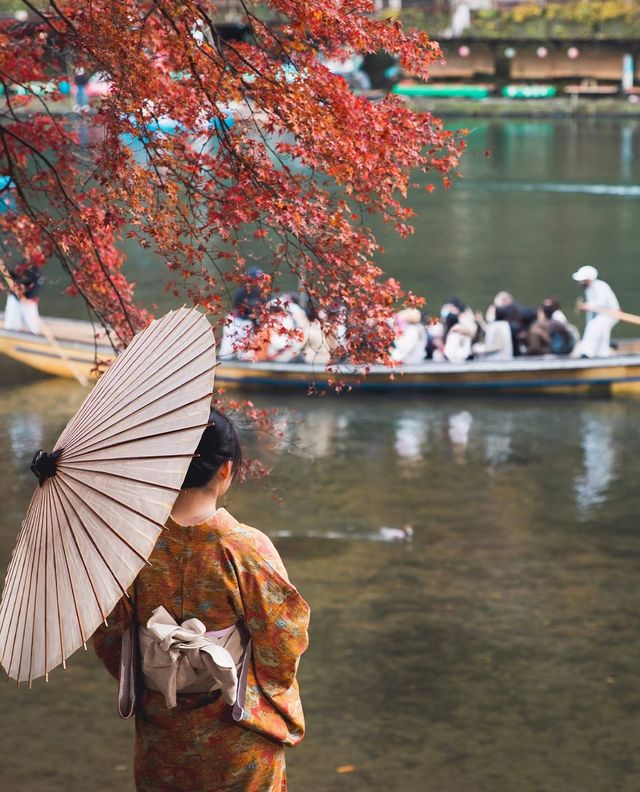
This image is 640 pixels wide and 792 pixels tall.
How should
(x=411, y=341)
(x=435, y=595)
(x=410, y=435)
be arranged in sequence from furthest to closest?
(x=411, y=341) → (x=410, y=435) → (x=435, y=595)

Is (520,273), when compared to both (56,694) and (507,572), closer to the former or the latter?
(507,572)

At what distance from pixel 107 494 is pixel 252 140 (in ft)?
6.42

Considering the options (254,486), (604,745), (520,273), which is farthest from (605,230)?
(604,745)

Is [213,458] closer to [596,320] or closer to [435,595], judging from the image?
[435,595]

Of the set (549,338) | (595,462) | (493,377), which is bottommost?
(595,462)

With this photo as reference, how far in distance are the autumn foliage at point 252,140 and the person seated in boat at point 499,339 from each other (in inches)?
343

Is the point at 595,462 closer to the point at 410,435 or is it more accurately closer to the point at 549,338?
the point at 410,435

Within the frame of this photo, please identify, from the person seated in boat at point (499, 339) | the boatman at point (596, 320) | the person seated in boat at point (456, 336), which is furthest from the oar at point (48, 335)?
the boatman at point (596, 320)

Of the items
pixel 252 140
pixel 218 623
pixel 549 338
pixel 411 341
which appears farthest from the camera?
pixel 549 338

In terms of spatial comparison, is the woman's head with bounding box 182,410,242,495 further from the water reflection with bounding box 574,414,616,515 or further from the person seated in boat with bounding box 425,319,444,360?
the person seated in boat with bounding box 425,319,444,360

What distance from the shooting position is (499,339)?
13688 mm

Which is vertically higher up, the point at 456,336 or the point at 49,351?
the point at 456,336

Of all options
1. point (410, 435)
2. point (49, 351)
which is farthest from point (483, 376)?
point (49, 351)

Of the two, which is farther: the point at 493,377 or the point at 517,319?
the point at 517,319
